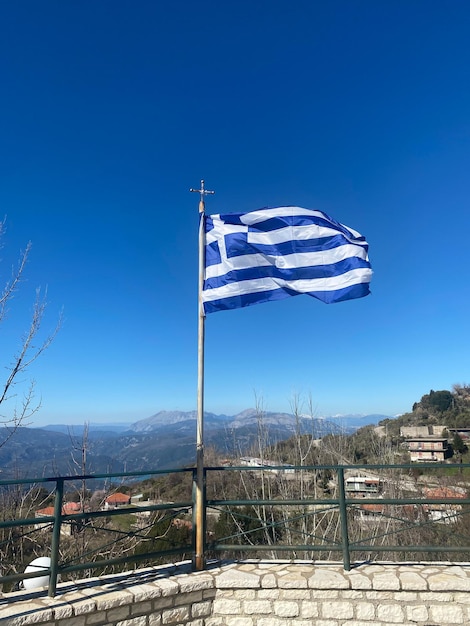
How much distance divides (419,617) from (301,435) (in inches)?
368

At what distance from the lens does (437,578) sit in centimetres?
421

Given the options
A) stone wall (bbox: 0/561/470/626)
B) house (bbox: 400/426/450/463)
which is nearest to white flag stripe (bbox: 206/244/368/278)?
stone wall (bbox: 0/561/470/626)

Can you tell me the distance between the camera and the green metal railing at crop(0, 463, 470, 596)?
164 inches

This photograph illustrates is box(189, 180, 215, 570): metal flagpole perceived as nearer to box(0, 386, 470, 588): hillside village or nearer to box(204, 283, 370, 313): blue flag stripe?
box(0, 386, 470, 588): hillside village

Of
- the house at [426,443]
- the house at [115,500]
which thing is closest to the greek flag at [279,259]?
the house at [115,500]

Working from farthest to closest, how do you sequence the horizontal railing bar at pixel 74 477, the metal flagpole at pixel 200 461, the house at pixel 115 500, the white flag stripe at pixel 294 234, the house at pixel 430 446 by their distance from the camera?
the house at pixel 430 446 → the house at pixel 115 500 → the white flag stripe at pixel 294 234 → the metal flagpole at pixel 200 461 → the horizontal railing bar at pixel 74 477

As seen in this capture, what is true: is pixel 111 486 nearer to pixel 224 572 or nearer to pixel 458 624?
pixel 224 572

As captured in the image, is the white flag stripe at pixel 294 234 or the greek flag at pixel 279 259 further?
the white flag stripe at pixel 294 234

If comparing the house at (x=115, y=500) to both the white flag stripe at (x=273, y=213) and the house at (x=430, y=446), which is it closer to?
the white flag stripe at (x=273, y=213)

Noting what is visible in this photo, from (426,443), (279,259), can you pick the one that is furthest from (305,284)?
(426,443)

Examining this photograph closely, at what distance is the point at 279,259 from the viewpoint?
17.4 ft

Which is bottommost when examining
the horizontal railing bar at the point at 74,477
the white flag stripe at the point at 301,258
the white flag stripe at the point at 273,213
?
the horizontal railing bar at the point at 74,477

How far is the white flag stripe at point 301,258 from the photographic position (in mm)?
5207

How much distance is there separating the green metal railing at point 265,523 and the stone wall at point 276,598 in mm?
239
